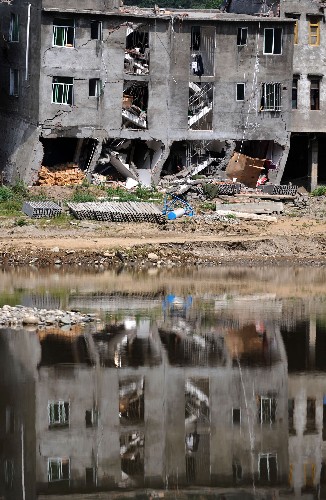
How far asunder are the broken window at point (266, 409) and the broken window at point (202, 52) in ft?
95.2

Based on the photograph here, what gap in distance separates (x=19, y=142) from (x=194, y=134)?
24.4 ft

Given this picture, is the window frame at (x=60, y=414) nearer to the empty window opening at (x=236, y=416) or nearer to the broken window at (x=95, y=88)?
the empty window opening at (x=236, y=416)

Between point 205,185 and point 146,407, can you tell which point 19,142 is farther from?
point 146,407

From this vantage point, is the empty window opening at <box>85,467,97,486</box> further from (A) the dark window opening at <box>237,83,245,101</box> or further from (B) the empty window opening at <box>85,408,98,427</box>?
(A) the dark window opening at <box>237,83,245,101</box>

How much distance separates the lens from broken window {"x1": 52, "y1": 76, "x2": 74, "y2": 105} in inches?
2058

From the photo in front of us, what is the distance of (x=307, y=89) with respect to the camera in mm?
55844

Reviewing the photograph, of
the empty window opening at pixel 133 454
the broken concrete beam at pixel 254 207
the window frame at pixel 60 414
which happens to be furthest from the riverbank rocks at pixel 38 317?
the broken concrete beam at pixel 254 207

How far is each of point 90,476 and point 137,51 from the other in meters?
33.6

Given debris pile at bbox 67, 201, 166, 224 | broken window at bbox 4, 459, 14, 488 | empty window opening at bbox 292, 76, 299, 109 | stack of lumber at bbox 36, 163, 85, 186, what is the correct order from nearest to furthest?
broken window at bbox 4, 459, 14, 488
debris pile at bbox 67, 201, 166, 224
stack of lumber at bbox 36, 163, 85, 186
empty window opening at bbox 292, 76, 299, 109

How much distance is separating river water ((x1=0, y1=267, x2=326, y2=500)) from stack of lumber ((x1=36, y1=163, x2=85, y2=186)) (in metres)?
12.5

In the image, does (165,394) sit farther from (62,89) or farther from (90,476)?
(62,89)

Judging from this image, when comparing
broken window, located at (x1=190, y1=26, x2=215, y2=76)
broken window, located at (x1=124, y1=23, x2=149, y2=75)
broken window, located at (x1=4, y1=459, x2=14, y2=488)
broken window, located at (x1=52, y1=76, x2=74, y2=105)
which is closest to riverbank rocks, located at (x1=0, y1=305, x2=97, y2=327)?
broken window, located at (x1=4, y1=459, x2=14, y2=488)

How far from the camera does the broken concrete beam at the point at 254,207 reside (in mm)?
50281

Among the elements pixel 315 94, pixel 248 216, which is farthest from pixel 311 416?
pixel 315 94
